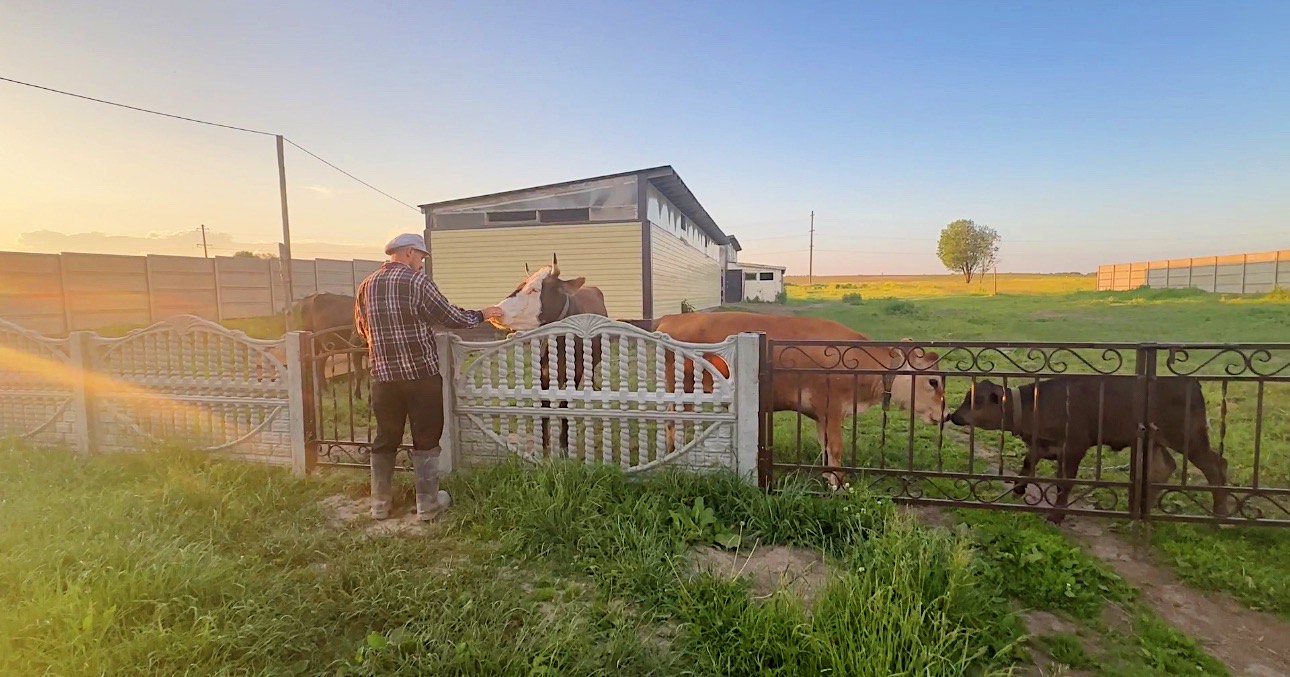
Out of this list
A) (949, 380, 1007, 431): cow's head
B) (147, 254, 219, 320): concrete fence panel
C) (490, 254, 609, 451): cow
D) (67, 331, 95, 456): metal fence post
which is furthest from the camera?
(147, 254, 219, 320): concrete fence panel

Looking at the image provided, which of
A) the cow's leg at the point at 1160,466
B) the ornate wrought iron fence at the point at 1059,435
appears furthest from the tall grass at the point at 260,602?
the cow's leg at the point at 1160,466

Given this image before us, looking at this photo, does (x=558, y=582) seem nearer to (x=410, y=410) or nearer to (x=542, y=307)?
(x=410, y=410)

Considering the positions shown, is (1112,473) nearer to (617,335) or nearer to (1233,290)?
(617,335)

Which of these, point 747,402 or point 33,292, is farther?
point 33,292

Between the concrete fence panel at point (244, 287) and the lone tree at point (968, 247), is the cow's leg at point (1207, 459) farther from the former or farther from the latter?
the lone tree at point (968, 247)

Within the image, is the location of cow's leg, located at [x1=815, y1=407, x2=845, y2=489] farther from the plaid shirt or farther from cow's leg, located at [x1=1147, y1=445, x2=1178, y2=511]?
the plaid shirt

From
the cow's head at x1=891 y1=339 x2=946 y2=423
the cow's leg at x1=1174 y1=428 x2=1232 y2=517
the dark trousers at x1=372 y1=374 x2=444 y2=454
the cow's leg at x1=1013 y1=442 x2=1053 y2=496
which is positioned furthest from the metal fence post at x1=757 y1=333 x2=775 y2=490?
the cow's leg at x1=1174 y1=428 x2=1232 y2=517

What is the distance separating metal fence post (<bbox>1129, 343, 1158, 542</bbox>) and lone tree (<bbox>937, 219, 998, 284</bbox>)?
74.1m

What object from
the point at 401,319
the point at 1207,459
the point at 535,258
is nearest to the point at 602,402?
the point at 401,319

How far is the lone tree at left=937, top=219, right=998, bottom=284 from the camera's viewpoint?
6875 centimetres

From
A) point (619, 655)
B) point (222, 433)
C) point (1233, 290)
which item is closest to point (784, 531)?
point (619, 655)

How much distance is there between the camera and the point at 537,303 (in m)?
5.02

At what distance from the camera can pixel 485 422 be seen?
445 cm

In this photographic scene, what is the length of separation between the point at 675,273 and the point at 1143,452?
15788 mm
